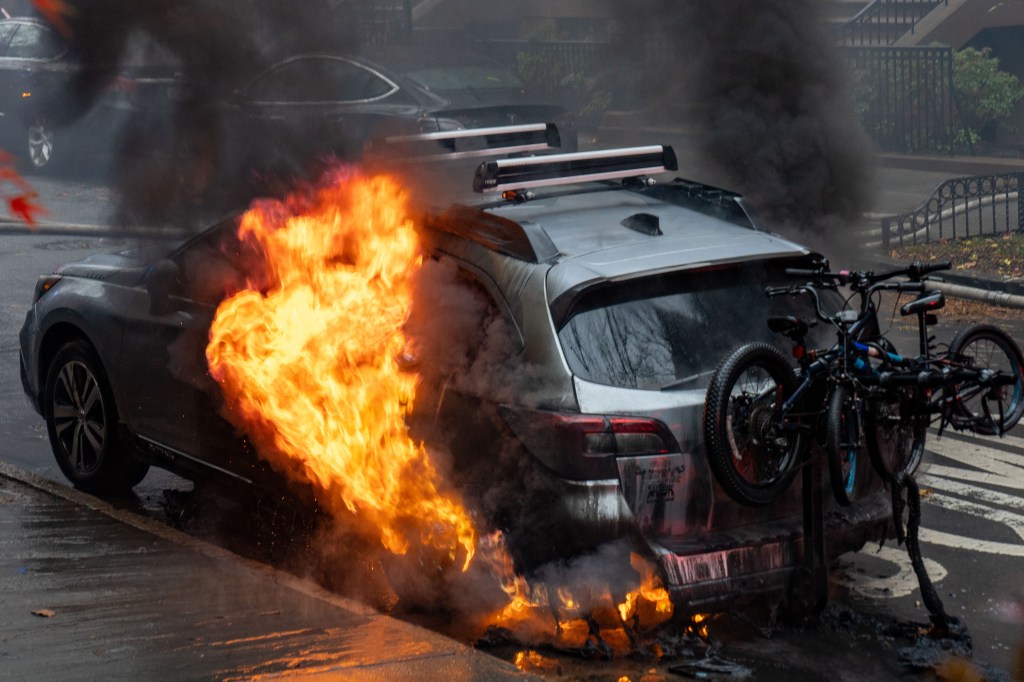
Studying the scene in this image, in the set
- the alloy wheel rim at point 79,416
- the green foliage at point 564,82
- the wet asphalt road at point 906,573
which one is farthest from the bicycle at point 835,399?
the green foliage at point 564,82

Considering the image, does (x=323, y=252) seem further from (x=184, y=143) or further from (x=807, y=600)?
(x=807, y=600)

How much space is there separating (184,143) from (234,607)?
3159 millimetres

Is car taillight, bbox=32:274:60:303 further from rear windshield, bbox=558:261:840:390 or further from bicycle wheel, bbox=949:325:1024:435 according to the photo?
bicycle wheel, bbox=949:325:1024:435

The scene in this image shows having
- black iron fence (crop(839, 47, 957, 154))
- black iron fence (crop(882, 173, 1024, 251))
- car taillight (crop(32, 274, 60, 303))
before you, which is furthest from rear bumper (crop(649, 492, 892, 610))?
black iron fence (crop(839, 47, 957, 154))

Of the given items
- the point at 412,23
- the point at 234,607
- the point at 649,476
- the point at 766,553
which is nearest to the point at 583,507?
the point at 649,476

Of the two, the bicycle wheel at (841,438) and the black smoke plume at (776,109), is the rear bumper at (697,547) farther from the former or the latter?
the black smoke plume at (776,109)

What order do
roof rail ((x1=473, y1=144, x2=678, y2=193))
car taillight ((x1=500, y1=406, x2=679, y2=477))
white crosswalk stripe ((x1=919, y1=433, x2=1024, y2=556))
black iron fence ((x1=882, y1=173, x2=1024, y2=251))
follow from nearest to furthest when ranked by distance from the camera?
car taillight ((x1=500, y1=406, x2=679, y2=477)) → roof rail ((x1=473, y1=144, x2=678, y2=193)) → white crosswalk stripe ((x1=919, y1=433, x2=1024, y2=556)) → black iron fence ((x1=882, y1=173, x2=1024, y2=251))

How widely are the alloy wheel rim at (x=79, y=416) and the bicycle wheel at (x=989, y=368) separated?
13.9 ft

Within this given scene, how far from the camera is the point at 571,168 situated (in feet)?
21.9

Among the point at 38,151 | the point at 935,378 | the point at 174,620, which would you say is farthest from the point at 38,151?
the point at 935,378

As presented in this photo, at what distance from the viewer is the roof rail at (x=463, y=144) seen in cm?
732

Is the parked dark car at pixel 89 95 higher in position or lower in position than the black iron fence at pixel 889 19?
lower

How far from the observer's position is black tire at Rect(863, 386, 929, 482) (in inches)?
226

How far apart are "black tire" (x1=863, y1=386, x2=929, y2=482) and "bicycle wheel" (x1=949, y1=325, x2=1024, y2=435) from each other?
8.5 inches
